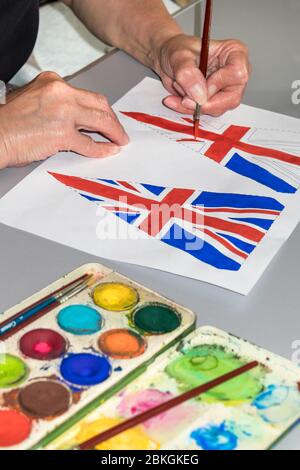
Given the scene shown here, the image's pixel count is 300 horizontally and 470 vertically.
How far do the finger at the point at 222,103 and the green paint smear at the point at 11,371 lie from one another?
1.89 ft

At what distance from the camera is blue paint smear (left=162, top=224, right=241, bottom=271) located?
901mm

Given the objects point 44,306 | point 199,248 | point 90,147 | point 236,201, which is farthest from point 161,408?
point 90,147

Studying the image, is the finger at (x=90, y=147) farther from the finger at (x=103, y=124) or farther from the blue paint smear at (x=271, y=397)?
the blue paint smear at (x=271, y=397)

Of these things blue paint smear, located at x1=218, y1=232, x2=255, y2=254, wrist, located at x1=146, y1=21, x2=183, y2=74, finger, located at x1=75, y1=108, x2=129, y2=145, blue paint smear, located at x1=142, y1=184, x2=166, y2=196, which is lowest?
blue paint smear, located at x1=218, y1=232, x2=255, y2=254

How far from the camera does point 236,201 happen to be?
3.28ft

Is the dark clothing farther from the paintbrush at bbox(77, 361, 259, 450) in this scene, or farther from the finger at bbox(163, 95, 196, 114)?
the paintbrush at bbox(77, 361, 259, 450)

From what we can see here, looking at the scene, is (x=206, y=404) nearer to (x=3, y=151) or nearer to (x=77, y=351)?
(x=77, y=351)

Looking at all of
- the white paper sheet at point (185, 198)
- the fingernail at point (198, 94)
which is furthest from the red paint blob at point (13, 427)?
the fingernail at point (198, 94)

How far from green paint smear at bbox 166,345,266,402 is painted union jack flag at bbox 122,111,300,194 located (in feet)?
1.09

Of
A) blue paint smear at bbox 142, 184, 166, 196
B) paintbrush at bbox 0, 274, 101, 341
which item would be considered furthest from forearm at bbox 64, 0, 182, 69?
paintbrush at bbox 0, 274, 101, 341

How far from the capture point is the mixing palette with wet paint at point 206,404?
2.20ft

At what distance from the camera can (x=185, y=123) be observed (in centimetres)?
117

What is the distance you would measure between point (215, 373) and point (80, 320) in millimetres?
138
